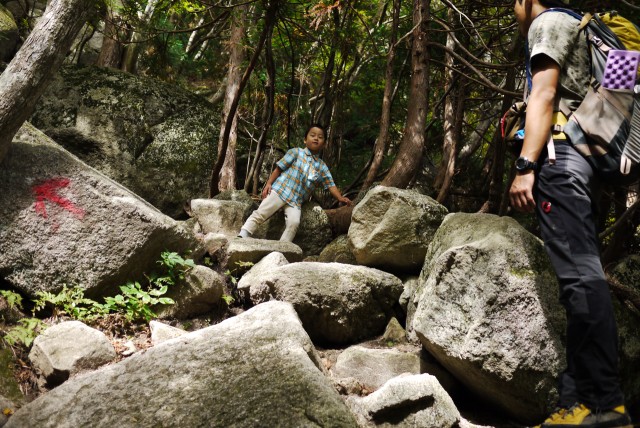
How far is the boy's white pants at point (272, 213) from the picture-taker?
21.3 feet

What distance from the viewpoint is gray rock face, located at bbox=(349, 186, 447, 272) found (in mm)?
5074

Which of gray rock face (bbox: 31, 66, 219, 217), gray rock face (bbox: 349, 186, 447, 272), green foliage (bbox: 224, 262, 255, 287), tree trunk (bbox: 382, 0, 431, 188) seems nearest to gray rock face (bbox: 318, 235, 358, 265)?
gray rock face (bbox: 349, 186, 447, 272)

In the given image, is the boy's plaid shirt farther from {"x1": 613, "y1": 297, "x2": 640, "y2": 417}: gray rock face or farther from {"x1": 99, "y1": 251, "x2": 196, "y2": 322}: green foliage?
{"x1": 613, "y1": 297, "x2": 640, "y2": 417}: gray rock face

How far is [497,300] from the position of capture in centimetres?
326

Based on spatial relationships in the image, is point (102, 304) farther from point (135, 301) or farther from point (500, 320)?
point (500, 320)

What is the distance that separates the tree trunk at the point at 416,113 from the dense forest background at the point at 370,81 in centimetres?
1

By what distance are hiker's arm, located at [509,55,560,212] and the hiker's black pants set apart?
72 millimetres

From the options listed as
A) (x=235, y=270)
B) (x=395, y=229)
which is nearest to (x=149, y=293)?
(x=235, y=270)

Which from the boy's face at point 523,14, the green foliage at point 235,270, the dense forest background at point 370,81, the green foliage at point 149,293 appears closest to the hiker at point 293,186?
the dense forest background at point 370,81

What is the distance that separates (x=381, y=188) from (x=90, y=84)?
4.92m

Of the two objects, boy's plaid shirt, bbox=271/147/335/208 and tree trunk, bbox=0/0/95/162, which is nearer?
tree trunk, bbox=0/0/95/162

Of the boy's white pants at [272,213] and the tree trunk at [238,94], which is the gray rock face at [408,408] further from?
the tree trunk at [238,94]

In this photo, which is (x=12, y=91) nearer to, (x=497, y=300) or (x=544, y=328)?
(x=497, y=300)

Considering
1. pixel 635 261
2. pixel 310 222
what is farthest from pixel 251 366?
pixel 310 222
